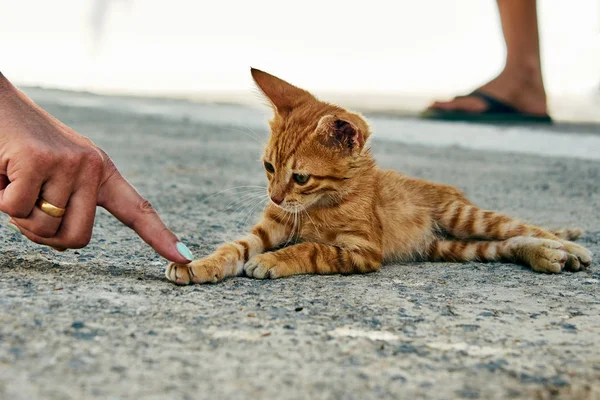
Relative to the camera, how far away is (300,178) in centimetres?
313

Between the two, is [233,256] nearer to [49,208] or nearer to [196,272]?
[196,272]

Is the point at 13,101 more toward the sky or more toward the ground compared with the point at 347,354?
more toward the sky

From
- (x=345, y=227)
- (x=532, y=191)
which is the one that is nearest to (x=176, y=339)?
(x=345, y=227)

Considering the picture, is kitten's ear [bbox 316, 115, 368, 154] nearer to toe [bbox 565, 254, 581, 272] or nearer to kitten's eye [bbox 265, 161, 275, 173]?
kitten's eye [bbox 265, 161, 275, 173]

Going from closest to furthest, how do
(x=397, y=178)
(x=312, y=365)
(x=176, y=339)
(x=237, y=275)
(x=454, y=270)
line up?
1. (x=312, y=365)
2. (x=176, y=339)
3. (x=237, y=275)
4. (x=454, y=270)
5. (x=397, y=178)

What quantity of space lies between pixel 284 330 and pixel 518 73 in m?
6.21

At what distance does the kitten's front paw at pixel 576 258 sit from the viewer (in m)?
3.08

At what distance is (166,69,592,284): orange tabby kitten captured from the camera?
9.61ft

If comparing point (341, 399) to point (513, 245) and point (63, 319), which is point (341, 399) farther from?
point (513, 245)

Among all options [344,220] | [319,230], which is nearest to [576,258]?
[344,220]

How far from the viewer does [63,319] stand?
1975mm

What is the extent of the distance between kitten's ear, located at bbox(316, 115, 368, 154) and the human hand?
40.2 inches

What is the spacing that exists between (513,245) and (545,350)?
141 centimetres

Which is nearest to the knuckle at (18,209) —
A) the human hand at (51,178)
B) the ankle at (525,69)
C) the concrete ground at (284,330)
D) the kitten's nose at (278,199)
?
the human hand at (51,178)
